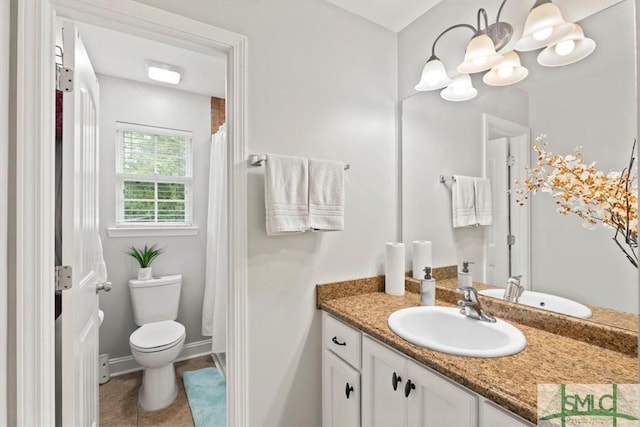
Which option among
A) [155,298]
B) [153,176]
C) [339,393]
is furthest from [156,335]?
[339,393]

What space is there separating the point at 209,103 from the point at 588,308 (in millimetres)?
2932

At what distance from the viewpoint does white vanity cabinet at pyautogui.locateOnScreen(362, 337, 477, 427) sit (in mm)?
864

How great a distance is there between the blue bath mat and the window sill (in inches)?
44.1

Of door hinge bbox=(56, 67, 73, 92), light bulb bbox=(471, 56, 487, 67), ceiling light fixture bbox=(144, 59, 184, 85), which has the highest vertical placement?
ceiling light fixture bbox=(144, 59, 184, 85)

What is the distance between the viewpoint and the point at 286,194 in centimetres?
139

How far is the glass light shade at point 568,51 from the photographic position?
1091mm

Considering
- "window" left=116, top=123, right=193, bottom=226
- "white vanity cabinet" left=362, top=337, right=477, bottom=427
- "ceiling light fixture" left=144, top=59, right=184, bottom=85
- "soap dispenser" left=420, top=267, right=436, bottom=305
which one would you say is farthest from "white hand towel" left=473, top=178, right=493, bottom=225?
"window" left=116, top=123, right=193, bottom=226

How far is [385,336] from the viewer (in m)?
1.11

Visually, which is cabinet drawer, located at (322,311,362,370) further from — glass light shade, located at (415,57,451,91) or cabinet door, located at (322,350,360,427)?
glass light shade, located at (415,57,451,91)

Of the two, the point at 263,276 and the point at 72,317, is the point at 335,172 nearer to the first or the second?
the point at 263,276

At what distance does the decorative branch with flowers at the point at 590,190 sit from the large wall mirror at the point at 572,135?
0.03m

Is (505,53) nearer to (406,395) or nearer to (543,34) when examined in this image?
(543,34)

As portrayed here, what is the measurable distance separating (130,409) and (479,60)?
2810 mm

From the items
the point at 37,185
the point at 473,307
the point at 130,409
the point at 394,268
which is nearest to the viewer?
the point at 37,185
